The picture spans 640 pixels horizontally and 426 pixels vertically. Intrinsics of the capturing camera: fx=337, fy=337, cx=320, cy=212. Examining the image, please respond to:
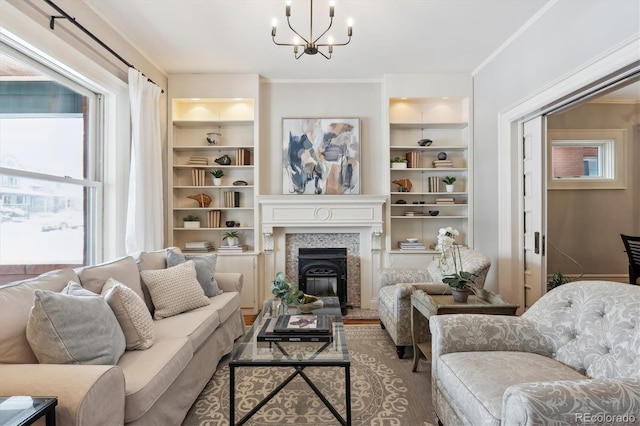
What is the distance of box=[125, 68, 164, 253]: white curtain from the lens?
3.21 m

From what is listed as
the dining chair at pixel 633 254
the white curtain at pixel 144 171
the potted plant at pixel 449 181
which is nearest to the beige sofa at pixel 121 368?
the white curtain at pixel 144 171

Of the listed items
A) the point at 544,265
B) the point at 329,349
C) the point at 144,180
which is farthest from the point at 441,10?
the point at 144,180

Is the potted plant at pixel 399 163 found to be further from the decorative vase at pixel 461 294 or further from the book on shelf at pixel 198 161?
the book on shelf at pixel 198 161

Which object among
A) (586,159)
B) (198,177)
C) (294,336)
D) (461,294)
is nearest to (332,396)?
(294,336)

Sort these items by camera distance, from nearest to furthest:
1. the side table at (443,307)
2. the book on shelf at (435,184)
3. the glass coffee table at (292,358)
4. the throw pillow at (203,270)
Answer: the glass coffee table at (292,358) < the side table at (443,307) < the throw pillow at (203,270) < the book on shelf at (435,184)

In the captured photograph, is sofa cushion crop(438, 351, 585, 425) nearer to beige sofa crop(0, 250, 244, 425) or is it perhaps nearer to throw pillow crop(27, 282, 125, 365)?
beige sofa crop(0, 250, 244, 425)

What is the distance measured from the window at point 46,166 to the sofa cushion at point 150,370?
139 cm

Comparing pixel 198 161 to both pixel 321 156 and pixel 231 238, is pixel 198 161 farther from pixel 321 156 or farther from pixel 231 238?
pixel 321 156

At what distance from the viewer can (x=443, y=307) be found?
221 centimetres

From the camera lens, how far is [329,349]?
192cm

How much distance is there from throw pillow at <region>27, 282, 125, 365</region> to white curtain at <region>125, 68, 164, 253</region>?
1703 mm

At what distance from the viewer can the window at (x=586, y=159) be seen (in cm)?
472

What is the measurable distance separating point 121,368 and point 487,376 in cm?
168

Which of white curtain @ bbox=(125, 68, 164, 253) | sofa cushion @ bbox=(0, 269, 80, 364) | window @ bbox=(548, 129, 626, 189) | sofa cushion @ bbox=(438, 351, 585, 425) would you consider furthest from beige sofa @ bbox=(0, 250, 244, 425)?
window @ bbox=(548, 129, 626, 189)
